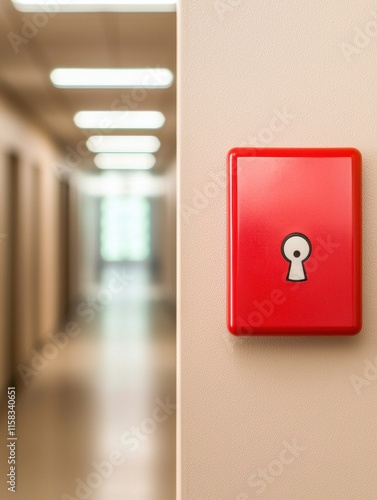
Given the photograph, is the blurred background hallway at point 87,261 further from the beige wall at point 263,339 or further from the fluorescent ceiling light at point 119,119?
the beige wall at point 263,339

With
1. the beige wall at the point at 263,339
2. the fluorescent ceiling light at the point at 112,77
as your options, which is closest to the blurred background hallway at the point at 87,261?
the fluorescent ceiling light at the point at 112,77

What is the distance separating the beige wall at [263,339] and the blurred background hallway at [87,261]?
0.21 metres

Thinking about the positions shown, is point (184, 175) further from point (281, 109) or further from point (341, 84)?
point (341, 84)

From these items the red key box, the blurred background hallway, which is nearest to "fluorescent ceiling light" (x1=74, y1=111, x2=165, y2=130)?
the blurred background hallway

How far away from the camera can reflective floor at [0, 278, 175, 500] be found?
107cm

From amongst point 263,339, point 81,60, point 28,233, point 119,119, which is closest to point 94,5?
point 81,60

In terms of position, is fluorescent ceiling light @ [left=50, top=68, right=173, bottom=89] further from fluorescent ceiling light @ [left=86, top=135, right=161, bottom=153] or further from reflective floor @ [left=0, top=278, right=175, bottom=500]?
reflective floor @ [left=0, top=278, right=175, bottom=500]

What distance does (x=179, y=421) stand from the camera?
87 cm

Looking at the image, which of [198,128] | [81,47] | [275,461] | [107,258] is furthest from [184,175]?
[275,461]

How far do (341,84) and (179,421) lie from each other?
0.73 m

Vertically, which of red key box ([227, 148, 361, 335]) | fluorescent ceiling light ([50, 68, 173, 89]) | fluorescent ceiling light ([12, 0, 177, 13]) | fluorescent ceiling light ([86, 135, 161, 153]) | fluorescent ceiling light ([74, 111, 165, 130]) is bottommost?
red key box ([227, 148, 361, 335])

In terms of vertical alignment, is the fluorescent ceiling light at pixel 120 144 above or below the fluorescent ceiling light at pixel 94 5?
below

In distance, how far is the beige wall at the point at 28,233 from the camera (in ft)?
3.49

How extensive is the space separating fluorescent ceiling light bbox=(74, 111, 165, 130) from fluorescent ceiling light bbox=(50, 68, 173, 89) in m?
0.06
